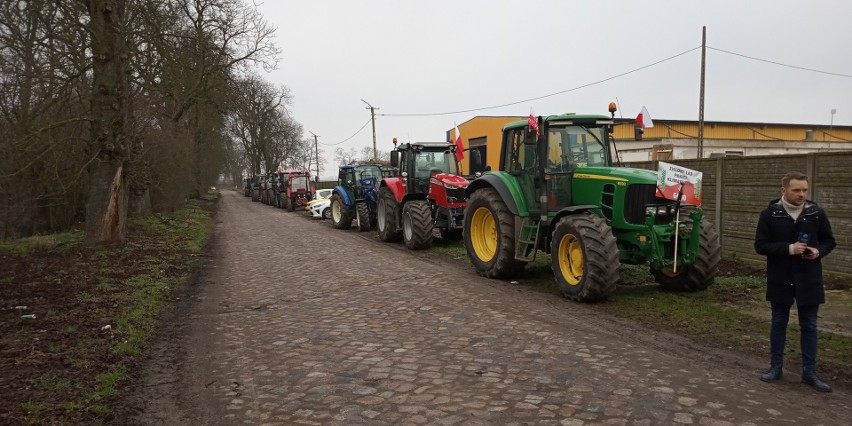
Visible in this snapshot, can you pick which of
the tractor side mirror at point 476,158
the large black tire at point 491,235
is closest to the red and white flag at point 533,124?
the large black tire at point 491,235

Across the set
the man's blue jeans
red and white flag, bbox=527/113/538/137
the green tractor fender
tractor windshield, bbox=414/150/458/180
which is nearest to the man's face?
the man's blue jeans

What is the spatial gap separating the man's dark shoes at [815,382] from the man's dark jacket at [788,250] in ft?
1.83

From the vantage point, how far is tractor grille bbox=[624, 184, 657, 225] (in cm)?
729

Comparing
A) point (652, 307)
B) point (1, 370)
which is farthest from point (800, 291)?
point (1, 370)

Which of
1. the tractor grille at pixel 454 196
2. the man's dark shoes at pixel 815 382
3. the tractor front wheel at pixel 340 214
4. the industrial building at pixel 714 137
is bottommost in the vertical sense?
the man's dark shoes at pixel 815 382

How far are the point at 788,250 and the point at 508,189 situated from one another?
474cm

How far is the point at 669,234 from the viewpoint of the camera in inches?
283

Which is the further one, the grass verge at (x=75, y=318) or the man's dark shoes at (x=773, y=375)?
the man's dark shoes at (x=773, y=375)

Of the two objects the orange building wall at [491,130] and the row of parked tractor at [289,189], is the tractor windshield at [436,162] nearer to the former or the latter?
the row of parked tractor at [289,189]

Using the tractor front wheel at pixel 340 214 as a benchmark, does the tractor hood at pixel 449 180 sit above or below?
above

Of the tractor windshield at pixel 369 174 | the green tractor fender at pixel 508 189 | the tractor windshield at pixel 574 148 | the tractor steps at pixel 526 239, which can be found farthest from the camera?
the tractor windshield at pixel 369 174

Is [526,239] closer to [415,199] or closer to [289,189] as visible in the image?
[415,199]

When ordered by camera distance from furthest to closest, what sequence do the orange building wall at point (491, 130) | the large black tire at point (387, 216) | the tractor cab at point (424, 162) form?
the orange building wall at point (491, 130) → the large black tire at point (387, 216) → the tractor cab at point (424, 162)

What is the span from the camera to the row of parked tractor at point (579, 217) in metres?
7.14
